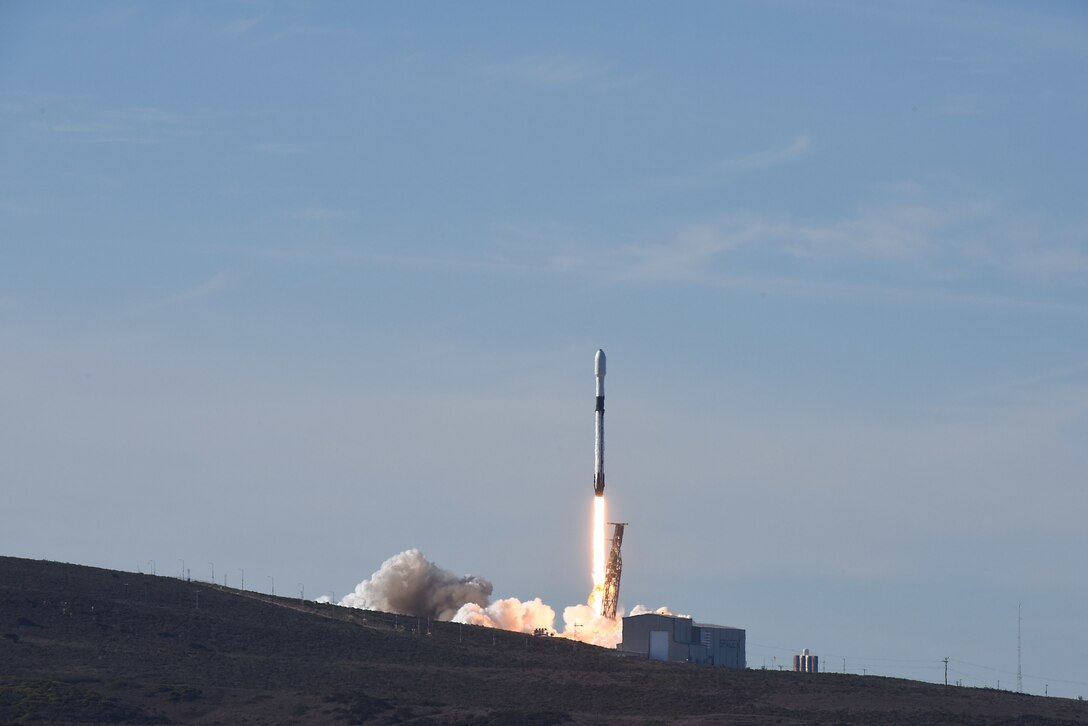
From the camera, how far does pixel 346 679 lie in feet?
444

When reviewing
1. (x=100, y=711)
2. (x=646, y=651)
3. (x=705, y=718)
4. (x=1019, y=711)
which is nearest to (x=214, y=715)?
(x=100, y=711)

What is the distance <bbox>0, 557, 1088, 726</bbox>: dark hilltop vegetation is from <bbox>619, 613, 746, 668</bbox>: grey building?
348cm

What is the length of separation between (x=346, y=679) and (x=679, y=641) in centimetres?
3120

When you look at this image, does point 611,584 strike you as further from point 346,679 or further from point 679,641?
point 346,679

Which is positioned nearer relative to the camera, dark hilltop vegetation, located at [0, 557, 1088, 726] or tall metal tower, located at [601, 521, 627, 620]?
dark hilltop vegetation, located at [0, 557, 1088, 726]

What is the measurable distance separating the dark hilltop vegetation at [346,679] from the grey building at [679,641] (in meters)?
3.48

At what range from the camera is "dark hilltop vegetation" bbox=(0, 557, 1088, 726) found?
125 metres

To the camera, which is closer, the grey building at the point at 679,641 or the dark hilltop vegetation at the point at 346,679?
the dark hilltop vegetation at the point at 346,679

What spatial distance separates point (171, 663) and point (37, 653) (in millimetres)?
8474

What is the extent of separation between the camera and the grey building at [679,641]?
6112 inches

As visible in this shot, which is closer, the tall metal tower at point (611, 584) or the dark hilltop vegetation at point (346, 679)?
the dark hilltop vegetation at point (346, 679)

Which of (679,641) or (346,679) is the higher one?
(679,641)

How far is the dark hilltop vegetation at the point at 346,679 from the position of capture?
12469cm

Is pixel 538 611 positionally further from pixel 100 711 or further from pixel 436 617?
pixel 100 711
